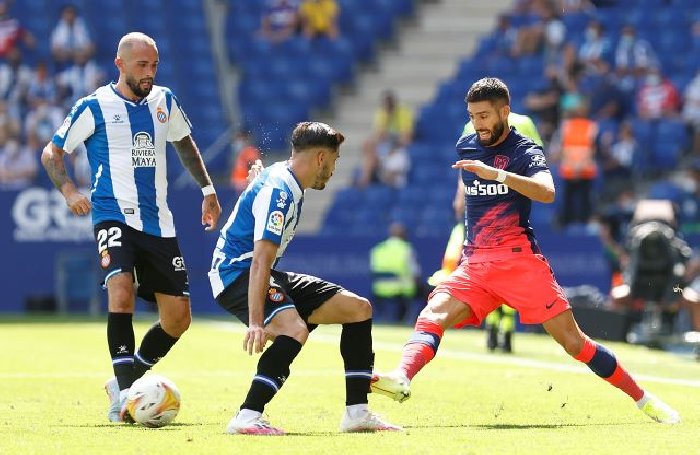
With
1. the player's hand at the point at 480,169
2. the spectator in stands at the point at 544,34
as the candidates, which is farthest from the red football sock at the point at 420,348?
the spectator in stands at the point at 544,34

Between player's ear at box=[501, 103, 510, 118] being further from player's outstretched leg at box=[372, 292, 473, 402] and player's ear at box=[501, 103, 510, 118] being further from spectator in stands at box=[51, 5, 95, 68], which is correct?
spectator in stands at box=[51, 5, 95, 68]

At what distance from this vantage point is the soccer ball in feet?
29.7

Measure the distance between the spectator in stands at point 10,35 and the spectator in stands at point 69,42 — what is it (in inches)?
19.4

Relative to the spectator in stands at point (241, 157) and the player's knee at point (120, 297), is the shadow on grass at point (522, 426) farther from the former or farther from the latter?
the spectator in stands at point (241, 157)

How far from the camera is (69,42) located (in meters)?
27.7

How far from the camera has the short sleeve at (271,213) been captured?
27.2ft

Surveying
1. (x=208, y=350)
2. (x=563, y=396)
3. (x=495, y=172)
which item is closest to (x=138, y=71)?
(x=495, y=172)

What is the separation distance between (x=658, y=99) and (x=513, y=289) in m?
15.5

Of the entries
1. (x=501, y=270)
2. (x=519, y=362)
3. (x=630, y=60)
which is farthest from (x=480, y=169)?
(x=630, y=60)

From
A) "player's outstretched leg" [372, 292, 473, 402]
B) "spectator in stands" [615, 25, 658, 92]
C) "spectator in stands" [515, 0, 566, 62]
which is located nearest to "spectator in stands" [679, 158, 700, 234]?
"spectator in stands" [615, 25, 658, 92]

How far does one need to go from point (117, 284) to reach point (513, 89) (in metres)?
17.2

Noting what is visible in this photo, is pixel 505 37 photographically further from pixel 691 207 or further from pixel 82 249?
pixel 82 249

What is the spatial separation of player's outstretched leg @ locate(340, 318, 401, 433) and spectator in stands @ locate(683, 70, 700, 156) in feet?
51.7

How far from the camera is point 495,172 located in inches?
349
